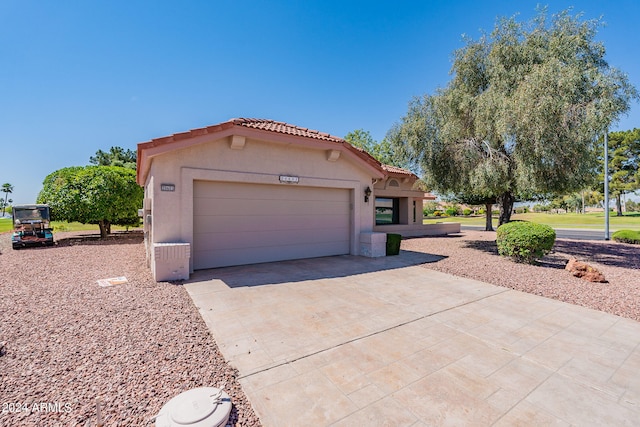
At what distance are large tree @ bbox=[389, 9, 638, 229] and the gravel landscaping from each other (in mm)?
3948

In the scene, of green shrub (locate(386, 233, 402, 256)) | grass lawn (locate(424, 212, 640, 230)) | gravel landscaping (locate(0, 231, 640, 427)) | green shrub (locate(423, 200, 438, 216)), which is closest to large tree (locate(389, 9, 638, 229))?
green shrub (locate(386, 233, 402, 256))

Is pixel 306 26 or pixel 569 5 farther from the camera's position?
pixel 306 26

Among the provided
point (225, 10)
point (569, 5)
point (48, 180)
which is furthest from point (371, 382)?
point (48, 180)

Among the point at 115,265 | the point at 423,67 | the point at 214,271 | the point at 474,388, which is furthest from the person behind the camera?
the point at 423,67

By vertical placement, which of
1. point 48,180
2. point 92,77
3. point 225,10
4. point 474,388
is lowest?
point 474,388

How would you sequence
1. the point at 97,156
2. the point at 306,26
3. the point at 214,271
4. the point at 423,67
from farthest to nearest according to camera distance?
the point at 97,156, the point at 423,67, the point at 306,26, the point at 214,271

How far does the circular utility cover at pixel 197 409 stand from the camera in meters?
2.31

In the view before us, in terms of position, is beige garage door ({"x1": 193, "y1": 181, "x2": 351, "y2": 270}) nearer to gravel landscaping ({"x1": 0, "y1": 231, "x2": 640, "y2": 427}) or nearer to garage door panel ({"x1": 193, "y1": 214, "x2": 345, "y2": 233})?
garage door panel ({"x1": 193, "y1": 214, "x2": 345, "y2": 233})

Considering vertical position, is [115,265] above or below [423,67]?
below

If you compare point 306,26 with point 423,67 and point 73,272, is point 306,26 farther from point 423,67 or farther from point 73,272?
point 73,272

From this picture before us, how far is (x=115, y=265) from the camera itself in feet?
30.6

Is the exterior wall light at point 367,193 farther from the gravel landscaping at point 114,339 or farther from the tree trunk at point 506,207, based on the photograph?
the tree trunk at point 506,207

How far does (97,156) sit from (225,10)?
47427 millimetres

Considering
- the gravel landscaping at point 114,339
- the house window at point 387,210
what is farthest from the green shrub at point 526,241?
the house window at point 387,210
